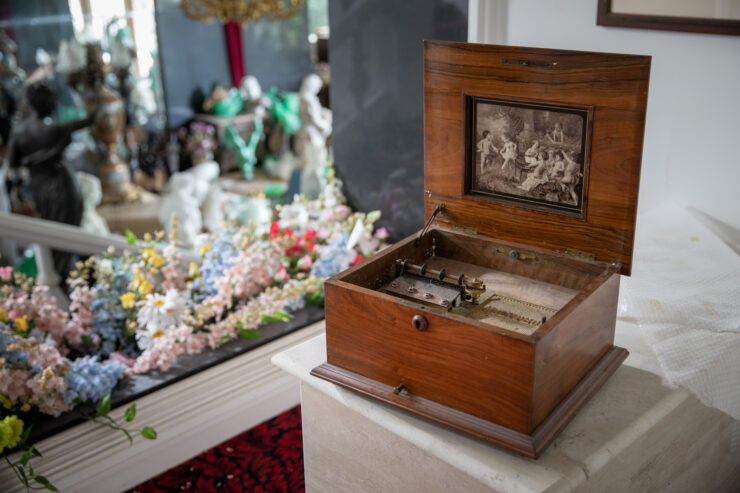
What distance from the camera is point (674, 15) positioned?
6.48 feet

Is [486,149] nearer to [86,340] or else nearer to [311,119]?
[86,340]

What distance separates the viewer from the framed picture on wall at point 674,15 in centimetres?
187

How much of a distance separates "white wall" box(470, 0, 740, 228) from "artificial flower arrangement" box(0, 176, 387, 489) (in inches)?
39.7

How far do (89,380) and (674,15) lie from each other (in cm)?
204

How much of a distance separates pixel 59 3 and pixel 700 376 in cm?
730

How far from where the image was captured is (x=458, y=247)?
182 centimetres

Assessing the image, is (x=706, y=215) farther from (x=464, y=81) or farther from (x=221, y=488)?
(x=221, y=488)

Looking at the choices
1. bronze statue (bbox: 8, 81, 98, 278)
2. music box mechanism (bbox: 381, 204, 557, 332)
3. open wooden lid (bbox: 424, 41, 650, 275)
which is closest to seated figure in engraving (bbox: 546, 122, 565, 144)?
open wooden lid (bbox: 424, 41, 650, 275)

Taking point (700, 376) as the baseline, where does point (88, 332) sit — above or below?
below

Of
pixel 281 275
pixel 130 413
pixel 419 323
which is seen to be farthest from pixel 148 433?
pixel 419 323

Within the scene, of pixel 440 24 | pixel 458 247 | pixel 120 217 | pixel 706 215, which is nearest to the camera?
pixel 458 247

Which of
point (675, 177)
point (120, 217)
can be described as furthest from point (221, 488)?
point (120, 217)

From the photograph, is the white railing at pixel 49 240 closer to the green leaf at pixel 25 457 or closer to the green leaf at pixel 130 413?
the green leaf at pixel 130 413

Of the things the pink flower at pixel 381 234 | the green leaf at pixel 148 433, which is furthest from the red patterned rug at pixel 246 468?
the pink flower at pixel 381 234
